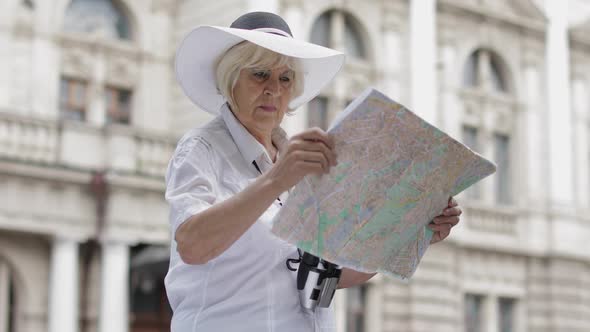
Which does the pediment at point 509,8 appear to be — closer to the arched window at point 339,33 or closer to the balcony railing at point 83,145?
the arched window at point 339,33

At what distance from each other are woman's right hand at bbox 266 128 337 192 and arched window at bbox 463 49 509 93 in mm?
18460

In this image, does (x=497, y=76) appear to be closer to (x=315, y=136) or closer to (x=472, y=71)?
(x=472, y=71)

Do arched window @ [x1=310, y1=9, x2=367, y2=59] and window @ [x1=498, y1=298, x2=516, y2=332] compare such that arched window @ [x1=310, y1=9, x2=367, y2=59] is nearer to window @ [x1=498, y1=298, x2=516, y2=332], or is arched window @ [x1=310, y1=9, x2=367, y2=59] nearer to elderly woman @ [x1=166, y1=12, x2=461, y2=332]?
window @ [x1=498, y1=298, x2=516, y2=332]

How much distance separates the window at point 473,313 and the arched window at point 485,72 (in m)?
3.88

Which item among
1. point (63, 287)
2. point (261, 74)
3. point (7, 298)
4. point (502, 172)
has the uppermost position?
point (502, 172)

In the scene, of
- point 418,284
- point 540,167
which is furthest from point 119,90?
point 540,167

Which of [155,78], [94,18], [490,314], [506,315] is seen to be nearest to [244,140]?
[94,18]

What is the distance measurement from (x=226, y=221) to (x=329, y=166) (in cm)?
23

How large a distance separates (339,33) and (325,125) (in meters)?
1.54

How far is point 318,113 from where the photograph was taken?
18.0 meters

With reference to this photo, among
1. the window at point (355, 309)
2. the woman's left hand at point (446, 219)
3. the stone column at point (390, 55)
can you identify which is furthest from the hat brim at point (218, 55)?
the stone column at point (390, 55)

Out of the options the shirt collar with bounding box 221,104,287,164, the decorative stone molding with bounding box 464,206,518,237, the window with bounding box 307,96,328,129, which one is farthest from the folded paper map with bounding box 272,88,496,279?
the decorative stone molding with bounding box 464,206,518,237

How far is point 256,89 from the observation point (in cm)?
249

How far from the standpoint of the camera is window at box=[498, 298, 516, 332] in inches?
792
